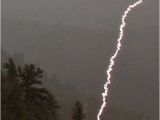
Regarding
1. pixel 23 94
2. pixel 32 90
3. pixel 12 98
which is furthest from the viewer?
pixel 23 94

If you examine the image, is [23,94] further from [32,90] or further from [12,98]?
[32,90]

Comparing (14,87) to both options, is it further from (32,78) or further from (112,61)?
(112,61)

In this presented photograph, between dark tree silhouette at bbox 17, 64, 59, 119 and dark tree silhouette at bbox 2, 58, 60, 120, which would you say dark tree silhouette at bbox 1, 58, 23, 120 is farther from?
dark tree silhouette at bbox 17, 64, 59, 119

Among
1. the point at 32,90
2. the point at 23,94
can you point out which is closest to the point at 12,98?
the point at 23,94

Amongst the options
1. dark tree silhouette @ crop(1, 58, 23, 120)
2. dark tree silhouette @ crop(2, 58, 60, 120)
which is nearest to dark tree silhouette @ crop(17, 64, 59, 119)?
Answer: dark tree silhouette @ crop(2, 58, 60, 120)

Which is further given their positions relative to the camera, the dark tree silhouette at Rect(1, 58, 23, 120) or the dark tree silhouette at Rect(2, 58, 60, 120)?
the dark tree silhouette at Rect(2, 58, 60, 120)

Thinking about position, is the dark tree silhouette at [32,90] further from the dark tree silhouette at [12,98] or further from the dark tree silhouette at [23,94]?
the dark tree silhouette at [12,98]

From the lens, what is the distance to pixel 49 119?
5850 centimetres

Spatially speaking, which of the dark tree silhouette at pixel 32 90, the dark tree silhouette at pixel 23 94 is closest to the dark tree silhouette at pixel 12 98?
the dark tree silhouette at pixel 23 94

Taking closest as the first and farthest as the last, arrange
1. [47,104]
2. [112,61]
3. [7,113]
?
[7,113] → [47,104] → [112,61]

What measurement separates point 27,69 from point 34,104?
3077 millimetres

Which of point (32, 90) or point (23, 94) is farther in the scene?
point (23, 94)

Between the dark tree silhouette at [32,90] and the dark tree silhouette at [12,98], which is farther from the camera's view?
the dark tree silhouette at [32,90]

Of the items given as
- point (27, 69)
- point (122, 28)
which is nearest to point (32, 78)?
point (27, 69)
